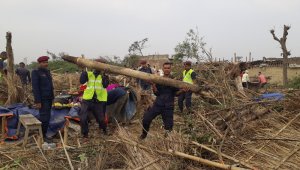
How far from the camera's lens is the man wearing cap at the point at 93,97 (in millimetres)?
7062

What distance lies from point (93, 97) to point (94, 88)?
19cm

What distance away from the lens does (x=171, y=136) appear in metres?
4.62

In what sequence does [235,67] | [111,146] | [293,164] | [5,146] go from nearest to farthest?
1. [293,164]
2. [111,146]
3. [5,146]
4. [235,67]

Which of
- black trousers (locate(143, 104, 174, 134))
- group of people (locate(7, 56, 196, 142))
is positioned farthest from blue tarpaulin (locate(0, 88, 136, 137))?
black trousers (locate(143, 104, 174, 134))

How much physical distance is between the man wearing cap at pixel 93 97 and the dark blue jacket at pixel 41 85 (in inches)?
25.7

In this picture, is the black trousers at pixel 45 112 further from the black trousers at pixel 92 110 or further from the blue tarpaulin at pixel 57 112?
the black trousers at pixel 92 110

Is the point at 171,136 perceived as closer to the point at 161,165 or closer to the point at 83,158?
the point at 161,165

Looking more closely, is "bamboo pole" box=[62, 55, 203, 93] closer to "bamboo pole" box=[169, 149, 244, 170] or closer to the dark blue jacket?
the dark blue jacket

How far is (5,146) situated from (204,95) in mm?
3786

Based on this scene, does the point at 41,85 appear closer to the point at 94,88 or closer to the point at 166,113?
the point at 94,88

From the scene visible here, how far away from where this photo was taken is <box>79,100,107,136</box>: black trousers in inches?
276

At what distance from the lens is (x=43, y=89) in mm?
6855

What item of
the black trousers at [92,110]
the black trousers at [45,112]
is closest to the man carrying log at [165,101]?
the black trousers at [92,110]

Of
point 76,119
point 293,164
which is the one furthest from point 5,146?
point 293,164
